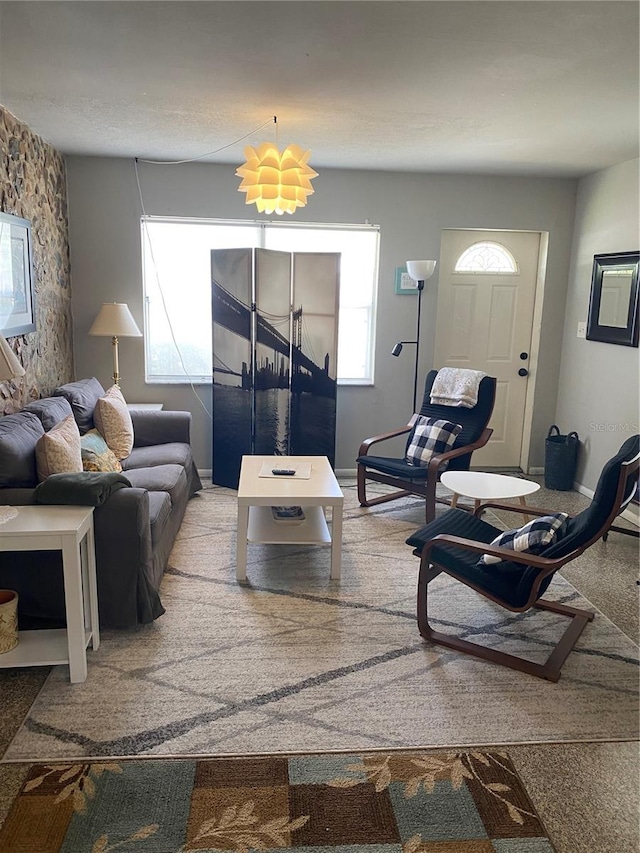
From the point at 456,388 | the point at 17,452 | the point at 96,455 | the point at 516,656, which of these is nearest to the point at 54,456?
the point at 17,452

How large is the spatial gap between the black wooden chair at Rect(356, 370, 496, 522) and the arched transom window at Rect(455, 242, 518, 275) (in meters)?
1.24

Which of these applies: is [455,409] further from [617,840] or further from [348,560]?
[617,840]

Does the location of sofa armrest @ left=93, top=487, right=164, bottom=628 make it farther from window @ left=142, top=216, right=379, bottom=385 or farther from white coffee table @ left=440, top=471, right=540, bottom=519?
window @ left=142, top=216, right=379, bottom=385

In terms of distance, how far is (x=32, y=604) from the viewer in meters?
2.63

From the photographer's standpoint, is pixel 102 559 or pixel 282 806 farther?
pixel 102 559

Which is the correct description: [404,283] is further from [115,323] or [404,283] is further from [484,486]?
[115,323]

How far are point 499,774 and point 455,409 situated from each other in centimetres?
281

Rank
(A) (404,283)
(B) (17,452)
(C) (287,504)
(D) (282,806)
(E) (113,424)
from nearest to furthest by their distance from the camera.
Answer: (D) (282,806) < (B) (17,452) < (C) (287,504) < (E) (113,424) < (A) (404,283)

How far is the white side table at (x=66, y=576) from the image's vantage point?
7.42 ft

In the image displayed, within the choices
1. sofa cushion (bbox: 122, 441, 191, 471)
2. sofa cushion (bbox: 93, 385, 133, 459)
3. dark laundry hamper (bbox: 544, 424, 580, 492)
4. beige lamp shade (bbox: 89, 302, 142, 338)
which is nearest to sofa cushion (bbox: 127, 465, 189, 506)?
sofa cushion (bbox: 122, 441, 191, 471)

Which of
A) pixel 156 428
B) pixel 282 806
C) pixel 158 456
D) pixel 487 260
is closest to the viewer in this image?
pixel 282 806

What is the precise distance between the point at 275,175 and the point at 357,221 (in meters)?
1.98

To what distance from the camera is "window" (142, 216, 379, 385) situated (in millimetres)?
4871

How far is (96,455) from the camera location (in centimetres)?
336
